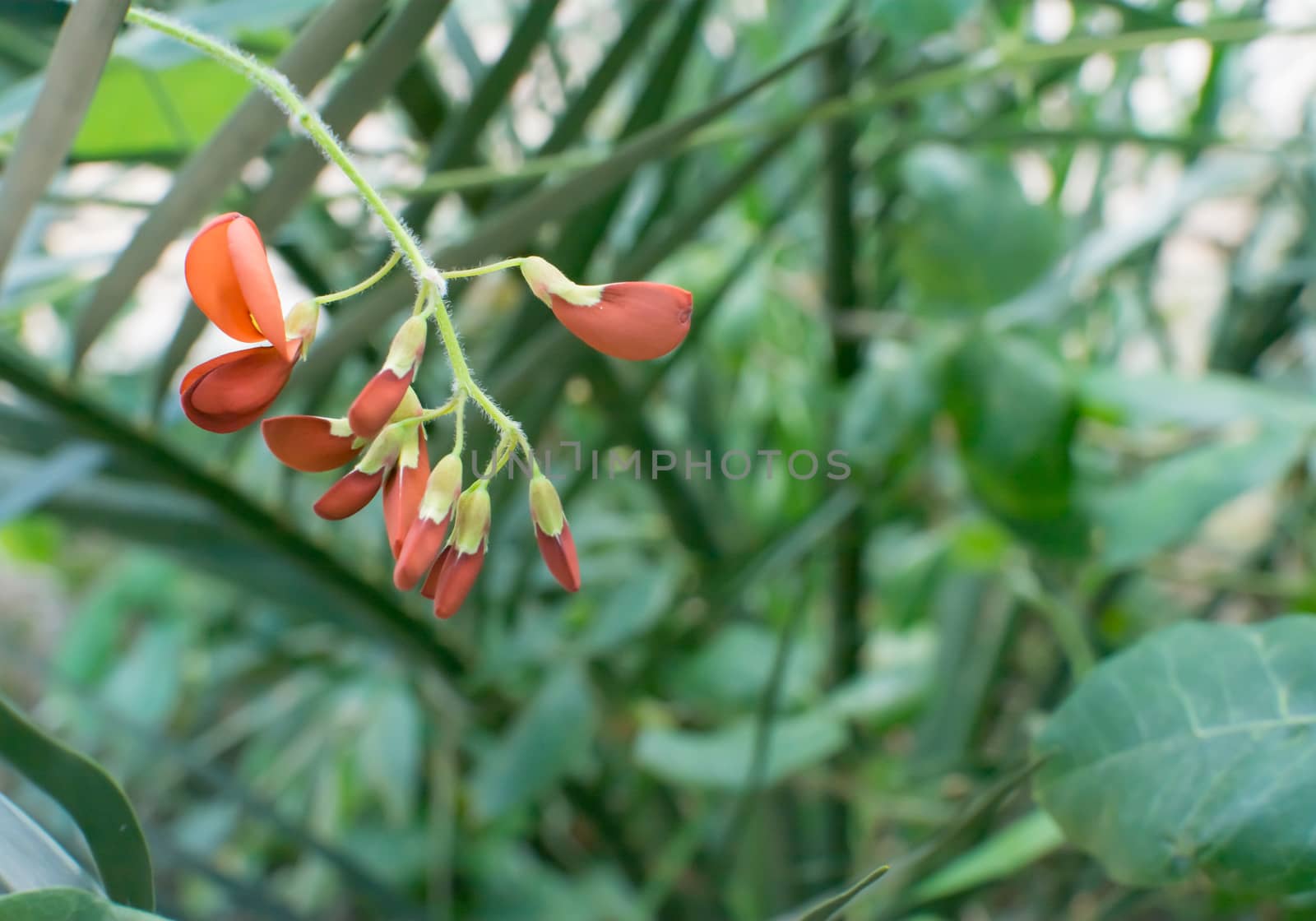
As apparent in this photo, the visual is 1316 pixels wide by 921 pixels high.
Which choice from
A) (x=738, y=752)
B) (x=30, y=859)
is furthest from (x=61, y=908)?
(x=738, y=752)

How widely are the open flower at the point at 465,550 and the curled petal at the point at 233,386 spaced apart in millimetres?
33

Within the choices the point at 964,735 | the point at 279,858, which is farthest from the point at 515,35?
the point at 279,858

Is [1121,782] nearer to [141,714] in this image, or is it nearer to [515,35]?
[515,35]

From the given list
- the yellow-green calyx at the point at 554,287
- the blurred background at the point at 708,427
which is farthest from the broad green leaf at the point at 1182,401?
the yellow-green calyx at the point at 554,287

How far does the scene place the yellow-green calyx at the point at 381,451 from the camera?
145mm

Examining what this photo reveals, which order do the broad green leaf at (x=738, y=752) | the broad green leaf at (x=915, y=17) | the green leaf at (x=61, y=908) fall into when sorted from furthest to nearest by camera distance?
the broad green leaf at (x=738, y=752) → the broad green leaf at (x=915, y=17) → the green leaf at (x=61, y=908)

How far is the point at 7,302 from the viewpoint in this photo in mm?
276

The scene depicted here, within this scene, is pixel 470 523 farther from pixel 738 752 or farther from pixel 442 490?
pixel 738 752

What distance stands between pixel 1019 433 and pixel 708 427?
23cm

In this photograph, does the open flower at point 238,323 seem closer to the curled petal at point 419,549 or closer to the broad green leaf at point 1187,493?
the curled petal at point 419,549

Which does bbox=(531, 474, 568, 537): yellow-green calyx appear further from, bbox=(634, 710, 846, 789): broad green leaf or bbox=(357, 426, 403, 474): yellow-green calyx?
bbox=(634, 710, 846, 789): broad green leaf

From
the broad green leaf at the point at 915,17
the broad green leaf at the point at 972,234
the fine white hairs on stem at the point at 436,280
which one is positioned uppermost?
the broad green leaf at the point at 915,17

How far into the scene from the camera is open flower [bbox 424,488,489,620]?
0.14 meters

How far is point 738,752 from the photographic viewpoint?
38cm
